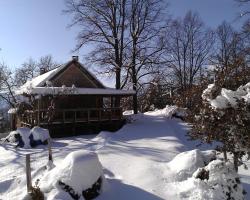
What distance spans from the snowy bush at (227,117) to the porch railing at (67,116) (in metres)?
13.3

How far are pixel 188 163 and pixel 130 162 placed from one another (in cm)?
256

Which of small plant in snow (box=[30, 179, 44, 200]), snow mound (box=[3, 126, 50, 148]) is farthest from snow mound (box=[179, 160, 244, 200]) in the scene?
snow mound (box=[3, 126, 50, 148])

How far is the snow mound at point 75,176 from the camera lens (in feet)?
31.1

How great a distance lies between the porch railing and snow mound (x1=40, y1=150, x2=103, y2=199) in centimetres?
1060

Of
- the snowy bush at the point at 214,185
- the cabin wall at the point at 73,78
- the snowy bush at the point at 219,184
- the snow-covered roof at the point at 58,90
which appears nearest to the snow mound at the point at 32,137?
the snow-covered roof at the point at 58,90

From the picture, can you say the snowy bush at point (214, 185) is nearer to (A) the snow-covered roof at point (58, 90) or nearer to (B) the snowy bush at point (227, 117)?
(B) the snowy bush at point (227, 117)

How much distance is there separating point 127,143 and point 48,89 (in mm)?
7294

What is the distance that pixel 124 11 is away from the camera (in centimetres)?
3209

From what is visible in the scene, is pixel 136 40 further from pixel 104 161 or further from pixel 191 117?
pixel 191 117

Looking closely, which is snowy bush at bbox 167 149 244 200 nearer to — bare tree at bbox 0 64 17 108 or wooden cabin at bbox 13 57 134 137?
wooden cabin at bbox 13 57 134 137

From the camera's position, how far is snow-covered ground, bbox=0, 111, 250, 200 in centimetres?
992

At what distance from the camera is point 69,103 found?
26812 mm

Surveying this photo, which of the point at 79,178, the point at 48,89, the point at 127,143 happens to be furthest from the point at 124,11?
the point at 79,178

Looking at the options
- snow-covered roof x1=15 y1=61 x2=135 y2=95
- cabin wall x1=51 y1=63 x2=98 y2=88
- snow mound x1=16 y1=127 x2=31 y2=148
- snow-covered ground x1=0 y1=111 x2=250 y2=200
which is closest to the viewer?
snow-covered ground x1=0 y1=111 x2=250 y2=200
